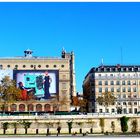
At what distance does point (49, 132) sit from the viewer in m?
88.6

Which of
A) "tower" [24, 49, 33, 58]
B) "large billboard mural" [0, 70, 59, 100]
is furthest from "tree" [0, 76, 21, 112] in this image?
"tower" [24, 49, 33, 58]

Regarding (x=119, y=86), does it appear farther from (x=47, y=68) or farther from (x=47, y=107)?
(x=47, y=68)

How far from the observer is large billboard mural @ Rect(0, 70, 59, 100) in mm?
131875

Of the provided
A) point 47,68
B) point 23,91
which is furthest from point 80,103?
point 23,91

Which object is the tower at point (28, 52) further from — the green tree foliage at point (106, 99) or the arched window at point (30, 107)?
the green tree foliage at point (106, 99)

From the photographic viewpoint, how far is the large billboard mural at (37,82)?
5192 inches

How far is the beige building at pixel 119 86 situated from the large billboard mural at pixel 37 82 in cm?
1084

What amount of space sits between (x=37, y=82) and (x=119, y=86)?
72.2 feet

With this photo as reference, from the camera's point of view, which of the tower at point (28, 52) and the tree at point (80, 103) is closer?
the tree at point (80, 103)

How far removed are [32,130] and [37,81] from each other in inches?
1754

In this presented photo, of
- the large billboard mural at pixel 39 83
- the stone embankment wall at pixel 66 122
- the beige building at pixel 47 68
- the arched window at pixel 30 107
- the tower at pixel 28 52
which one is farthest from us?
the tower at pixel 28 52

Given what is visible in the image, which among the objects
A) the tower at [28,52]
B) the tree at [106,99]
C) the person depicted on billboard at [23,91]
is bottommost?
the tree at [106,99]

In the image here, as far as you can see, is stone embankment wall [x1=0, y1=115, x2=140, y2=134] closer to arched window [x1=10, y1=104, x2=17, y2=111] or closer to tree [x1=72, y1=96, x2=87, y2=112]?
arched window [x1=10, y1=104, x2=17, y2=111]

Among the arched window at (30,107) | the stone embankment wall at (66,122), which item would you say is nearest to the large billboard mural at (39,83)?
the arched window at (30,107)
